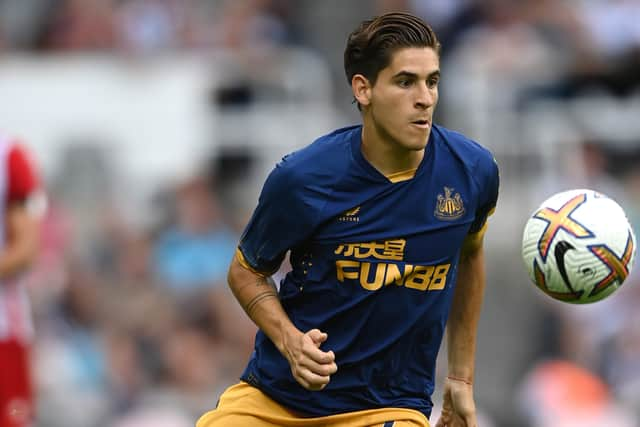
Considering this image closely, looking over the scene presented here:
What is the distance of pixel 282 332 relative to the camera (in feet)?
18.8

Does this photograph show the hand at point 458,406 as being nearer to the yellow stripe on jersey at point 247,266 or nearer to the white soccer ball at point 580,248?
the white soccer ball at point 580,248

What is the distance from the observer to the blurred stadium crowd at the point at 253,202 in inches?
466

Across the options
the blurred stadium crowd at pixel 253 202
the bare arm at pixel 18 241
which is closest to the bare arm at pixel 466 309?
the bare arm at pixel 18 241

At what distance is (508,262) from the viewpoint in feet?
42.8

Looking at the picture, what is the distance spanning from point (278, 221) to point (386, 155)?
50 centimetres

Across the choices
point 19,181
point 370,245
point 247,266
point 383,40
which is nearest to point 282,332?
point 247,266

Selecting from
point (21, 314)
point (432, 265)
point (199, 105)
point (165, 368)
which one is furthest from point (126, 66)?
point (432, 265)

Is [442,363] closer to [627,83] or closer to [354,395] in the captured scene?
[627,83]

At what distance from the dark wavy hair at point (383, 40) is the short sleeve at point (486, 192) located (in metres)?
0.54

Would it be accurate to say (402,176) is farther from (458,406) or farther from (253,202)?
(253,202)

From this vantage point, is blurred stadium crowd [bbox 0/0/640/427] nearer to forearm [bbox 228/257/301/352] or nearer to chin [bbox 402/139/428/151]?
forearm [bbox 228/257/301/352]

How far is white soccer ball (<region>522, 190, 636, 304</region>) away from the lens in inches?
238

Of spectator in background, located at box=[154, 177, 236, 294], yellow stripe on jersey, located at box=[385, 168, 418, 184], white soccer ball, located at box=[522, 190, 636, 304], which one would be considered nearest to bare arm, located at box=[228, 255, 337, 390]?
yellow stripe on jersey, located at box=[385, 168, 418, 184]

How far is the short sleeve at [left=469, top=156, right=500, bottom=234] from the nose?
0.41 m
